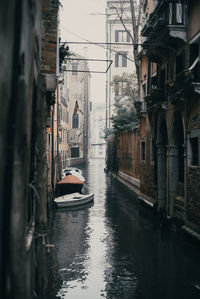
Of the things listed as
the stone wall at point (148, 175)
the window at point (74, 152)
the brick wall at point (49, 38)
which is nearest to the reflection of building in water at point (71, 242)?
the stone wall at point (148, 175)

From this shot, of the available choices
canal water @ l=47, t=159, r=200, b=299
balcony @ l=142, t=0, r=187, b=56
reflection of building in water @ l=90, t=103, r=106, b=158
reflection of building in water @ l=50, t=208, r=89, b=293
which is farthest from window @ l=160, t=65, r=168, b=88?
reflection of building in water @ l=90, t=103, r=106, b=158

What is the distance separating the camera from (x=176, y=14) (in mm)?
11891

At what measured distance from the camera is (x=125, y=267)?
8.53 meters

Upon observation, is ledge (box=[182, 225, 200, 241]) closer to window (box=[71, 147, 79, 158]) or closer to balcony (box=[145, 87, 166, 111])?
balcony (box=[145, 87, 166, 111])

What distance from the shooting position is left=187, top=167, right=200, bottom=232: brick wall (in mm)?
10570

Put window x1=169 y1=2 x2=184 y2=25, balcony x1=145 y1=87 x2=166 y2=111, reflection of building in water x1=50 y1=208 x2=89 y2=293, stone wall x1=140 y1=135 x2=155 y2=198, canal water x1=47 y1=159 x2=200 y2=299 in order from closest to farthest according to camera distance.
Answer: canal water x1=47 y1=159 x2=200 y2=299, reflection of building in water x1=50 y1=208 x2=89 y2=293, window x1=169 y1=2 x2=184 y2=25, balcony x1=145 y1=87 x2=166 y2=111, stone wall x1=140 y1=135 x2=155 y2=198

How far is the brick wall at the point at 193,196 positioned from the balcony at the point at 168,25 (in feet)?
15.2

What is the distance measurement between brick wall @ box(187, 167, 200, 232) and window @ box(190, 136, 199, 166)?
0.25 meters

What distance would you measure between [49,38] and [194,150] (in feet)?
19.8

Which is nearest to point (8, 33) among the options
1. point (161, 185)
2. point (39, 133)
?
point (39, 133)

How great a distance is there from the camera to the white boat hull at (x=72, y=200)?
17094 mm

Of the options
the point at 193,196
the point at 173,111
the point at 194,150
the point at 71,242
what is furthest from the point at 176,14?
the point at 71,242

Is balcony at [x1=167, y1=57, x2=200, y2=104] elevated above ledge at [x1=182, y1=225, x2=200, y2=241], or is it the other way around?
balcony at [x1=167, y1=57, x2=200, y2=104]

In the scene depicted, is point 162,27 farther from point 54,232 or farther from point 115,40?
point 115,40
